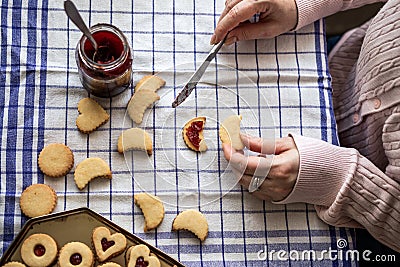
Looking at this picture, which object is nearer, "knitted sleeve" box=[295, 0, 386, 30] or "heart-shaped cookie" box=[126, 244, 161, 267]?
"heart-shaped cookie" box=[126, 244, 161, 267]

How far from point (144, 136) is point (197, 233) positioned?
0.22 metres

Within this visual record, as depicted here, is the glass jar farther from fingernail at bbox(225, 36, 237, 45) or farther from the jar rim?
fingernail at bbox(225, 36, 237, 45)

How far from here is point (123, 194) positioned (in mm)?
1063

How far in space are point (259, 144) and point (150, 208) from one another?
0.25 meters

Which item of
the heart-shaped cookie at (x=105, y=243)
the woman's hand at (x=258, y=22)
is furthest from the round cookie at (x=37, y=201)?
the woman's hand at (x=258, y=22)

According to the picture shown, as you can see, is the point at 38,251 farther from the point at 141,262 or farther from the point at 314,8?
the point at 314,8

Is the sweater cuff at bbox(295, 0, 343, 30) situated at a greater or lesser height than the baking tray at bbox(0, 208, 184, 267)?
greater

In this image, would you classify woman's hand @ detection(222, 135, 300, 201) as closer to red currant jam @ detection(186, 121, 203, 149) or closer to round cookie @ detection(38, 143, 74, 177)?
red currant jam @ detection(186, 121, 203, 149)

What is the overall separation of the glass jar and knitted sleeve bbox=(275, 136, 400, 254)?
1.22ft

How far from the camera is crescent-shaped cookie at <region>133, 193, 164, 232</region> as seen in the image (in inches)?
41.3

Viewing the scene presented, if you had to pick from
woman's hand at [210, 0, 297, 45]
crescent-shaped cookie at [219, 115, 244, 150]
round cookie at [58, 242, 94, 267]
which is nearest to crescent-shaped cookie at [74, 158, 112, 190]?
round cookie at [58, 242, 94, 267]

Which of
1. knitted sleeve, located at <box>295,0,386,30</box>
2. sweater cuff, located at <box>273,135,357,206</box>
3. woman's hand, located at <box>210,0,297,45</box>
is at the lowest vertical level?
sweater cuff, located at <box>273,135,357,206</box>

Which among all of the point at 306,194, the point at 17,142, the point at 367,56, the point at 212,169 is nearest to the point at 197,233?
the point at 212,169

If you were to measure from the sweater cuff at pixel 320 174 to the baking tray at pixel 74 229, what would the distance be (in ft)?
0.95
